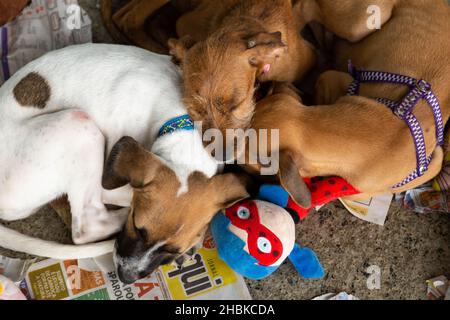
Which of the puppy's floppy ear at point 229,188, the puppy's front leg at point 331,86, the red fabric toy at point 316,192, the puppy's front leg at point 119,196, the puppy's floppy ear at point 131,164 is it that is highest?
the puppy's floppy ear at point 131,164

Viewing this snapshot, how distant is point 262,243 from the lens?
2.55 meters

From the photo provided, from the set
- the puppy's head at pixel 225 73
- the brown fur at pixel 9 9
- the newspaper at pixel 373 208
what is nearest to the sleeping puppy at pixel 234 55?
the puppy's head at pixel 225 73

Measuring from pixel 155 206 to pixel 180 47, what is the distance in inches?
32.3

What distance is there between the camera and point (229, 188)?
2.47 meters

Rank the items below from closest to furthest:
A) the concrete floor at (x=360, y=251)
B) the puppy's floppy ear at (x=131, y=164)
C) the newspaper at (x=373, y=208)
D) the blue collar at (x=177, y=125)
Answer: the puppy's floppy ear at (x=131, y=164), the blue collar at (x=177, y=125), the concrete floor at (x=360, y=251), the newspaper at (x=373, y=208)

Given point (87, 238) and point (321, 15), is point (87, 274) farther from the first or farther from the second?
point (321, 15)

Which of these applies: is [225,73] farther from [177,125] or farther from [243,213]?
[243,213]

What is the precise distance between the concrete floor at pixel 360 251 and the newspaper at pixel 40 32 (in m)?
1.03

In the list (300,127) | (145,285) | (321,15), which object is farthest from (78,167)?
(321,15)

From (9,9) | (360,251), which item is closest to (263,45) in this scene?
(360,251)

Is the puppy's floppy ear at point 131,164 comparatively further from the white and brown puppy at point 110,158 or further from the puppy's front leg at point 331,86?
the puppy's front leg at point 331,86

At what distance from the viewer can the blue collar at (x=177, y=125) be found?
243 centimetres

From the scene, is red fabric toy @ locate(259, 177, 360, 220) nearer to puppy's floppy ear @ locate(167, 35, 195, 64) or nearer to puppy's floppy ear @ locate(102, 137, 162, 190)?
puppy's floppy ear @ locate(102, 137, 162, 190)

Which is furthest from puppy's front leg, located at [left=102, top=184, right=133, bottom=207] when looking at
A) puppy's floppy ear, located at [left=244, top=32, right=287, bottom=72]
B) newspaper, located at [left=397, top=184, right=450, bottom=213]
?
newspaper, located at [left=397, top=184, right=450, bottom=213]
